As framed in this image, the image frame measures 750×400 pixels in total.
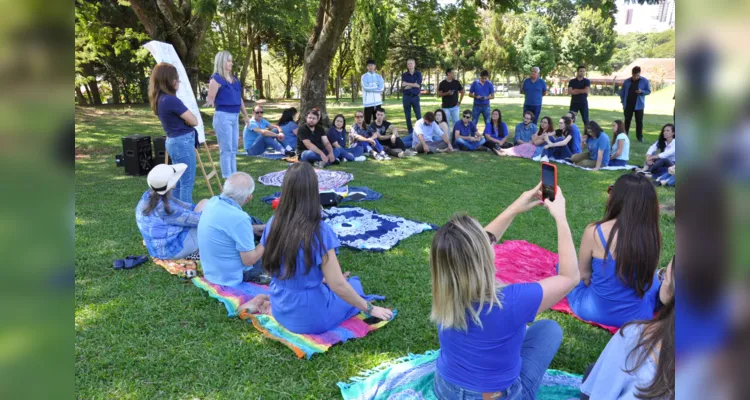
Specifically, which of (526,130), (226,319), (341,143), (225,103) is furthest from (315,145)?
(226,319)

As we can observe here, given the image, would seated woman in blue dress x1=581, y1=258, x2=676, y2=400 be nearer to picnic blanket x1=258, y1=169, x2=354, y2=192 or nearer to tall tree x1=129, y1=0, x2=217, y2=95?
picnic blanket x1=258, y1=169, x2=354, y2=192

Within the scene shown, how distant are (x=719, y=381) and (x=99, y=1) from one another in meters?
22.7

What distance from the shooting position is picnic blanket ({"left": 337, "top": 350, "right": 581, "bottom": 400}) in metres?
2.69

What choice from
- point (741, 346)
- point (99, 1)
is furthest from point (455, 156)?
point (99, 1)

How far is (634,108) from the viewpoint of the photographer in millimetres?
11297

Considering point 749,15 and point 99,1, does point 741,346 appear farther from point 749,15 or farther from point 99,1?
point 99,1

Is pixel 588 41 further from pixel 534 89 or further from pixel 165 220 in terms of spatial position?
pixel 165 220

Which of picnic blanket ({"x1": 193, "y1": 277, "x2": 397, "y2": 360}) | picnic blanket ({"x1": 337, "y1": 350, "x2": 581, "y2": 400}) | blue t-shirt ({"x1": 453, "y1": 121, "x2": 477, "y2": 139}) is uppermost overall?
blue t-shirt ({"x1": 453, "y1": 121, "x2": 477, "y2": 139})

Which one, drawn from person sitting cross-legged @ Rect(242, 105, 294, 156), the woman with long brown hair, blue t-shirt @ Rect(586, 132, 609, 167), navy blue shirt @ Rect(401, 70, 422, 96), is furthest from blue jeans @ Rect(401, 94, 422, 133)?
the woman with long brown hair

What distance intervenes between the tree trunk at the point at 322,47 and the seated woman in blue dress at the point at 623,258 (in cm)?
811

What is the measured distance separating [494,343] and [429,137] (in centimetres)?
849

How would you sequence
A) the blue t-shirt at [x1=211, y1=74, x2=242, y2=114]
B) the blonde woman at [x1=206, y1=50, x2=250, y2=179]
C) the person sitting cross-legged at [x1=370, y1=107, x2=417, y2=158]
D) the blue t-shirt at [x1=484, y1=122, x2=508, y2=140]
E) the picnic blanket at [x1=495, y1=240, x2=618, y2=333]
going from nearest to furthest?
1. the picnic blanket at [x1=495, y1=240, x2=618, y2=333]
2. the blonde woman at [x1=206, y1=50, x2=250, y2=179]
3. the blue t-shirt at [x1=211, y1=74, x2=242, y2=114]
4. the person sitting cross-legged at [x1=370, y1=107, x2=417, y2=158]
5. the blue t-shirt at [x1=484, y1=122, x2=508, y2=140]

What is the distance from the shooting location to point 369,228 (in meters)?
5.37

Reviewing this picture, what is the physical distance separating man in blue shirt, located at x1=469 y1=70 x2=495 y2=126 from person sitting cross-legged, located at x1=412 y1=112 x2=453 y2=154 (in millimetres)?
1118
